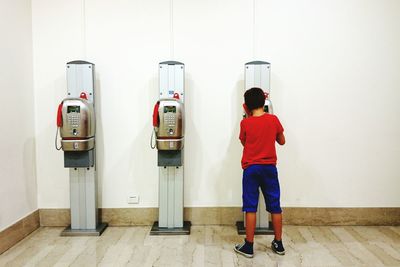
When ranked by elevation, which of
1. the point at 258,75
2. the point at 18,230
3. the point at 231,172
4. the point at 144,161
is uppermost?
the point at 258,75

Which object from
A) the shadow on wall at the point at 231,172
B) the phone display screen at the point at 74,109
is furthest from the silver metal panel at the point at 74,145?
the shadow on wall at the point at 231,172

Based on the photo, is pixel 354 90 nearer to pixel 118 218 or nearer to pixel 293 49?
pixel 293 49

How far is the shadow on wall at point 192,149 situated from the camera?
395cm

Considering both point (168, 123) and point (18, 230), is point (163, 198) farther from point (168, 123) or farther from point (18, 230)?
point (18, 230)

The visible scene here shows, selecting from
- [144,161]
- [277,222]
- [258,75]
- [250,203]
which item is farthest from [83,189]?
[258,75]

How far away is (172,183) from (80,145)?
3.25ft

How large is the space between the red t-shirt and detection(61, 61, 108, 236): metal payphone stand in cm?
164

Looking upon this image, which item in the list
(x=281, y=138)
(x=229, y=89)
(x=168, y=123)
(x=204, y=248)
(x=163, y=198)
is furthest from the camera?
(x=229, y=89)

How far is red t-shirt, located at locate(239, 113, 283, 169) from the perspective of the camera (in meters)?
3.04

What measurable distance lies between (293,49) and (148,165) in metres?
1.99

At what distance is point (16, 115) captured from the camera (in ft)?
11.7

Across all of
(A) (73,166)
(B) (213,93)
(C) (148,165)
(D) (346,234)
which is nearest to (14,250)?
(A) (73,166)

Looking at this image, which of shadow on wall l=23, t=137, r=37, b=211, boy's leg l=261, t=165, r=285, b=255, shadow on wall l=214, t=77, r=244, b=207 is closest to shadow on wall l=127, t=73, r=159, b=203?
shadow on wall l=214, t=77, r=244, b=207

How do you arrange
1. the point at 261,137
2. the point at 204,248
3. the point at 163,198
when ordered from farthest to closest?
the point at 163,198 → the point at 204,248 → the point at 261,137
